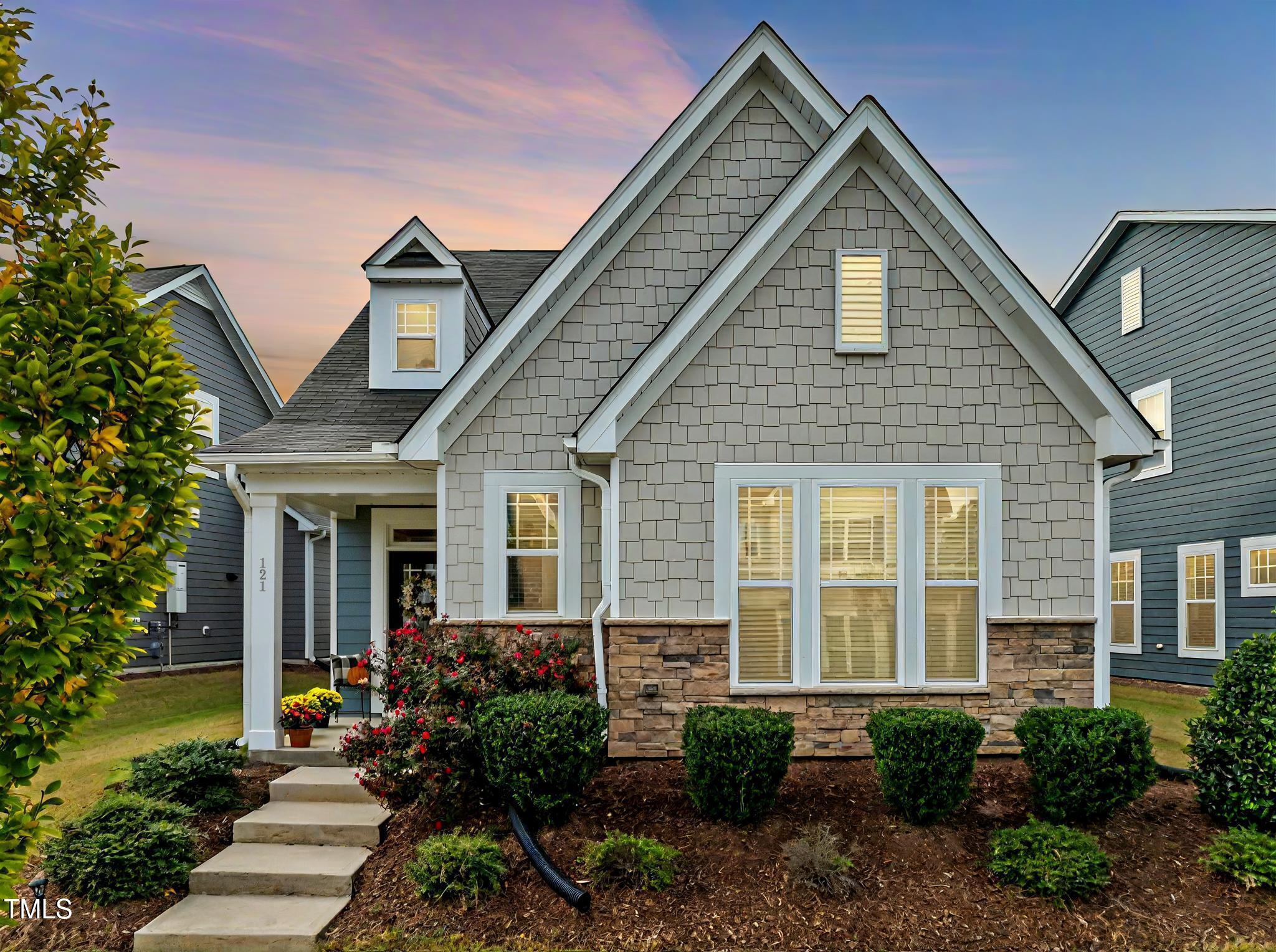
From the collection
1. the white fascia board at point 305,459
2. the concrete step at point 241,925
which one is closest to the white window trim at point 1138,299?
the white fascia board at point 305,459

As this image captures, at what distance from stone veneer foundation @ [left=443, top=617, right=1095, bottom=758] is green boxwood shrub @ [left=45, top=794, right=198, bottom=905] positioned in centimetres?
378

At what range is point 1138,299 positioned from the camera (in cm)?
1614

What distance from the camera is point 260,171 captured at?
496 inches

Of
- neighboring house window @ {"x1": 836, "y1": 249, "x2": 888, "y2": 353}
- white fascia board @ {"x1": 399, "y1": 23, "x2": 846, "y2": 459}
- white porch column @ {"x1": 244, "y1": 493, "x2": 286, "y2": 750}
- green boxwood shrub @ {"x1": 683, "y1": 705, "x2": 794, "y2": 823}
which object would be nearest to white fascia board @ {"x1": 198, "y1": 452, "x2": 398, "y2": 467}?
white porch column @ {"x1": 244, "y1": 493, "x2": 286, "y2": 750}

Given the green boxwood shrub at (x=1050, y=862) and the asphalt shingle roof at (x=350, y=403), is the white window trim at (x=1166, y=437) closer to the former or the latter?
the green boxwood shrub at (x=1050, y=862)

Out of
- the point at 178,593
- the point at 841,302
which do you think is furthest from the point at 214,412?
the point at 841,302

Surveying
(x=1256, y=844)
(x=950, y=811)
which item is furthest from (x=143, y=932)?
(x=1256, y=844)

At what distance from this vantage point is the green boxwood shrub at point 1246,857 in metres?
6.23

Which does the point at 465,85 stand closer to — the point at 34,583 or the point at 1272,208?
the point at 34,583

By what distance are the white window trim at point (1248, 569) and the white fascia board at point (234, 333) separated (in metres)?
17.4

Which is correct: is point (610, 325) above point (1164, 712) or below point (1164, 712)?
above

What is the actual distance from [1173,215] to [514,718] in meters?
14.7

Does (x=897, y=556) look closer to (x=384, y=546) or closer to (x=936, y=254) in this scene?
(x=936, y=254)

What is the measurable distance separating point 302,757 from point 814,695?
18.3 feet
